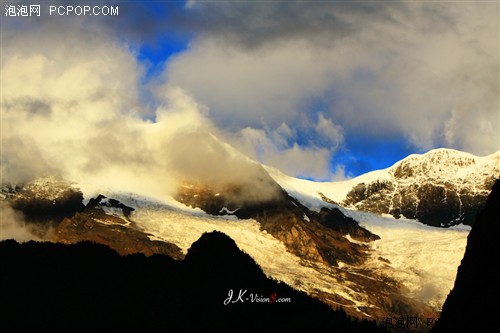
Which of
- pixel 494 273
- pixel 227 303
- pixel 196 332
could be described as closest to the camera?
pixel 494 273

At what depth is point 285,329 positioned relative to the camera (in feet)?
638

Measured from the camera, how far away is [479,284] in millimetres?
110938

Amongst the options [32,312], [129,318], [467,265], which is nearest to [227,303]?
[129,318]

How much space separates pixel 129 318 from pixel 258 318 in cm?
2853

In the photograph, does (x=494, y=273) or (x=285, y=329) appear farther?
(x=285, y=329)

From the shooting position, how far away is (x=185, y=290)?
625ft

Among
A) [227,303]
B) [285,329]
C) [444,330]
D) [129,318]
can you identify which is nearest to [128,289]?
[129,318]

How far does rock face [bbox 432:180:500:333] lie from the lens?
348 feet

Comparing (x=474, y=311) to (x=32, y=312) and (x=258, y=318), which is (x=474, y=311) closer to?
(x=258, y=318)

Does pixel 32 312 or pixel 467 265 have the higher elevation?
pixel 467 265

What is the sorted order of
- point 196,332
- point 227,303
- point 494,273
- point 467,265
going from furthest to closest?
point 227,303 < point 196,332 < point 467,265 < point 494,273

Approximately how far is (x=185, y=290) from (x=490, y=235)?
92.8 metres

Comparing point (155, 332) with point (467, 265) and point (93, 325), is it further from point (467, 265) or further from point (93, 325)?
point (467, 265)

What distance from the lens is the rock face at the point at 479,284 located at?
106 meters
